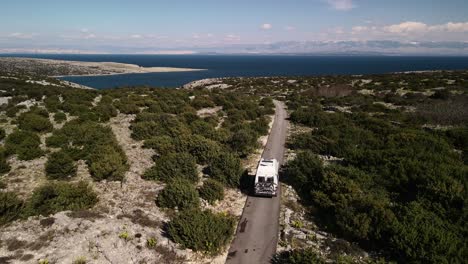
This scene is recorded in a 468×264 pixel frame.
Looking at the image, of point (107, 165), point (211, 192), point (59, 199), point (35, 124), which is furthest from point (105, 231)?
point (35, 124)

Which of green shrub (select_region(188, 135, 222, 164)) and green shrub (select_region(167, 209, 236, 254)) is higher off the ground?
green shrub (select_region(188, 135, 222, 164))

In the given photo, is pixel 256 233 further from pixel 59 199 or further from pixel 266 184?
pixel 59 199

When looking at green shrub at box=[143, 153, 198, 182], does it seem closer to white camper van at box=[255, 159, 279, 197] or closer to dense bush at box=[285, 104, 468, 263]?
white camper van at box=[255, 159, 279, 197]

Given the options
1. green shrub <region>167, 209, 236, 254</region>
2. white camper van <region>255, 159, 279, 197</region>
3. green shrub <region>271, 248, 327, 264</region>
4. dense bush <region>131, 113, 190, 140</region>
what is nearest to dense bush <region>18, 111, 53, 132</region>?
dense bush <region>131, 113, 190, 140</region>

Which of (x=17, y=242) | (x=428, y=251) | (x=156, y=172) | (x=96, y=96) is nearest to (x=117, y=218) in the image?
(x=17, y=242)

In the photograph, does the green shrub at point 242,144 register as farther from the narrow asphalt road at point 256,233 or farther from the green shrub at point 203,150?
the narrow asphalt road at point 256,233

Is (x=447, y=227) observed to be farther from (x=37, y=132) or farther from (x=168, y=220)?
(x=37, y=132)
